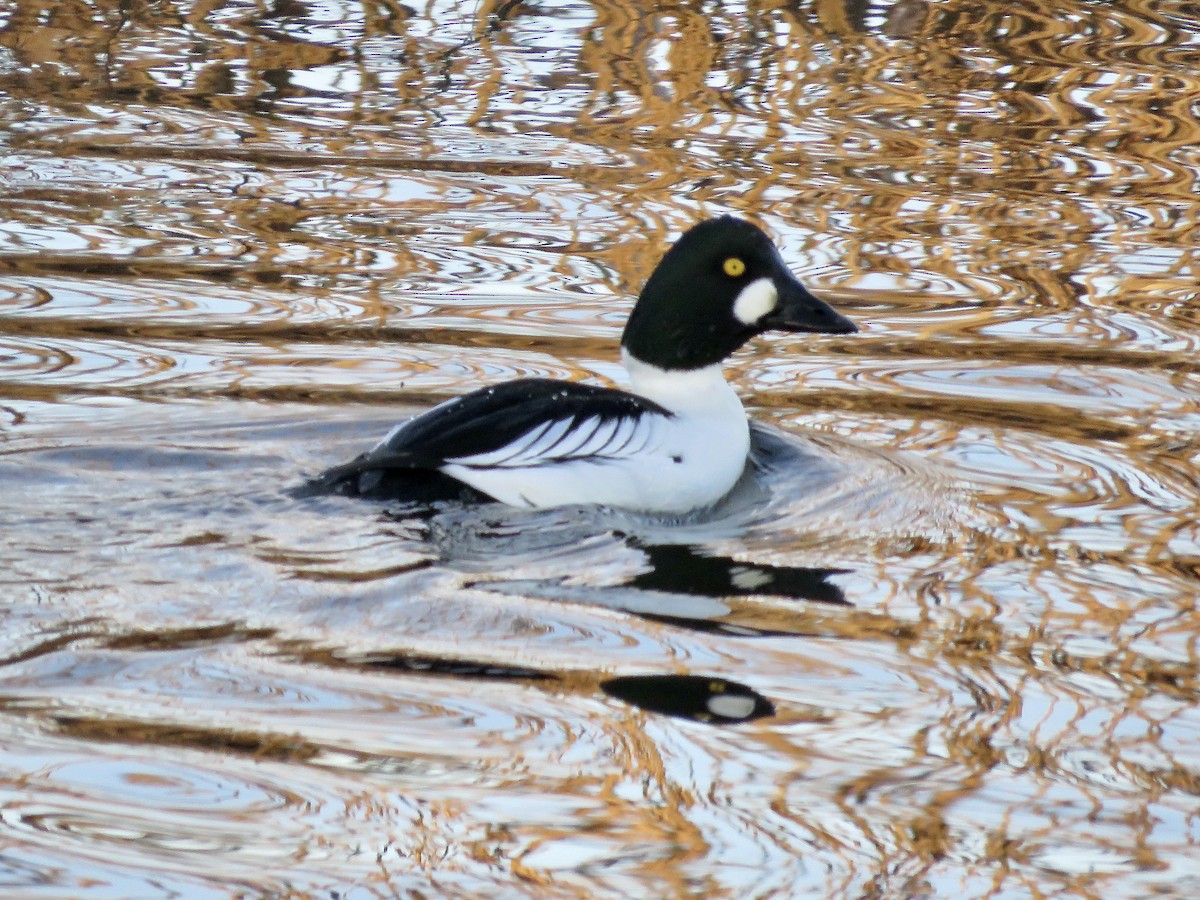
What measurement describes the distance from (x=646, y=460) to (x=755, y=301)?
0.69m

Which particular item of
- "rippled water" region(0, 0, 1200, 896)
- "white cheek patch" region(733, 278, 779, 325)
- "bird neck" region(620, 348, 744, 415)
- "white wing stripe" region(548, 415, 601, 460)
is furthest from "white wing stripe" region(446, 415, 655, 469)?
"white cheek patch" region(733, 278, 779, 325)

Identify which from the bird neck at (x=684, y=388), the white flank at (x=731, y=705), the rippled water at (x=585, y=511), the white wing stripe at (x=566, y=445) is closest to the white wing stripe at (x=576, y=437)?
the white wing stripe at (x=566, y=445)

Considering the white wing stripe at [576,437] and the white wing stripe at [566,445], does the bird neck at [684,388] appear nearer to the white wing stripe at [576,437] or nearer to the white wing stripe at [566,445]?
the white wing stripe at [566,445]

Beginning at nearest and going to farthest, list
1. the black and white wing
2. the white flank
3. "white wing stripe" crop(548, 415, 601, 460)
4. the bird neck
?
the white flank → the black and white wing → "white wing stripe" crop(548, 415, 601, 460) → the bird neck

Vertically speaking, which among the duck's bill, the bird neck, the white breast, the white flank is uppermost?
the duck's bill

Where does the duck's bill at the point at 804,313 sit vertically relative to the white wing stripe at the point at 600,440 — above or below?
above

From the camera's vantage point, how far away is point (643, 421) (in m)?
5.81

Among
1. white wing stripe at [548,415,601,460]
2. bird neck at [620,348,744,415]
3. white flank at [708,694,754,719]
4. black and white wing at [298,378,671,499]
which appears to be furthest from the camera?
bird neck at [620,348,744,415]

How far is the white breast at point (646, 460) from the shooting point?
5566mm

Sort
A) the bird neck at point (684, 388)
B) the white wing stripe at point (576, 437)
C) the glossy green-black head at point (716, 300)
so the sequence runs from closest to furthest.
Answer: the white wing stripe at point (576, 437)
the glossy green-black head at point (716, 300)
the bird neck at point (684, 388)

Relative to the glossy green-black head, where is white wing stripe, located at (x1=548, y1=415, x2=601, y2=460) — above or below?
below

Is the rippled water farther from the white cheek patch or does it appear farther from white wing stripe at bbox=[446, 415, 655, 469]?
the white cheek patch

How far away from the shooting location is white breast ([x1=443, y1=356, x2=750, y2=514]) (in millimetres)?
5566

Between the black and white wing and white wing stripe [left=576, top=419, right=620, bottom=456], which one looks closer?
the black and white wing
